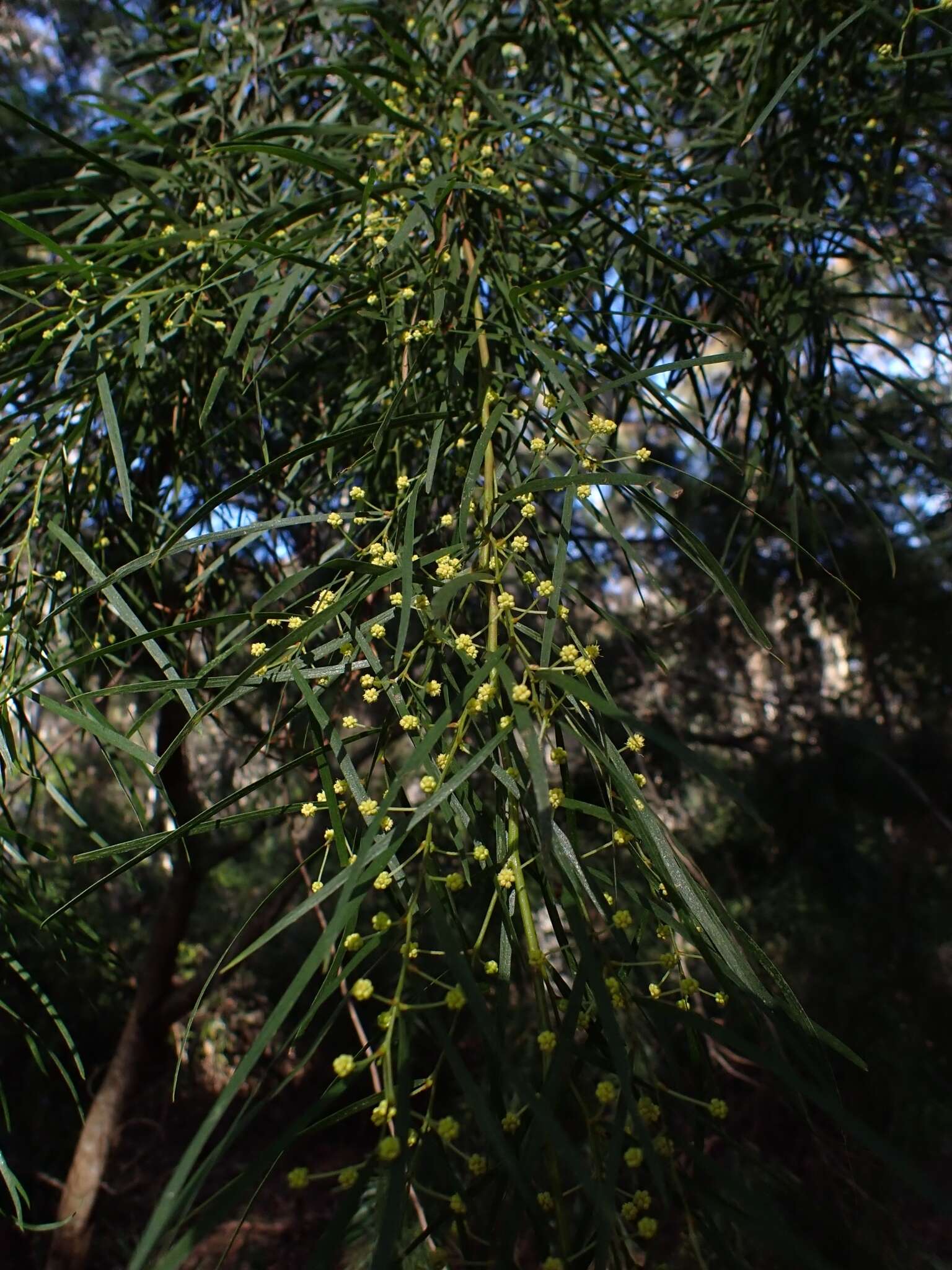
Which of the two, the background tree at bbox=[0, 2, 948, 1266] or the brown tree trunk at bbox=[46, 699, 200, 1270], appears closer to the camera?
the background tree at bbox=[0, 2, 948, 1266]

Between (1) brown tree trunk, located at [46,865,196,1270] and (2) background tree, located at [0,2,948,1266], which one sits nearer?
(2) background tree, located at [0,2,948,1266]

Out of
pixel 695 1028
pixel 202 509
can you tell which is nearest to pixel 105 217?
pixel 202 509

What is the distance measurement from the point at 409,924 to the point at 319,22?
1.33 meters

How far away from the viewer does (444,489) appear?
89 cm

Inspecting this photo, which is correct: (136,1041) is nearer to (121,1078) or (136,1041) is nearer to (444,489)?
(121,1078)

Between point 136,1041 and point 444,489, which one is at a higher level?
point 444,489

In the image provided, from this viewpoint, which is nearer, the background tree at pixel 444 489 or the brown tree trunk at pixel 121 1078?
the background tree at pixel 444 489

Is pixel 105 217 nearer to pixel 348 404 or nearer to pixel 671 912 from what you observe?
pixel 348 404

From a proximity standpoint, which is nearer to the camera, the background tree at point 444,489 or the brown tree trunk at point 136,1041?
the background tree at point 444,489

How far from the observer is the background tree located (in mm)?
395

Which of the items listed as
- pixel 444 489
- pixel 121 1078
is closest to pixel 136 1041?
pixel 121 1078

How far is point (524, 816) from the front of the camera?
48cm

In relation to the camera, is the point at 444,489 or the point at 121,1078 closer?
the point at 444,489

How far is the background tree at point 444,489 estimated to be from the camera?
15.6 inches
